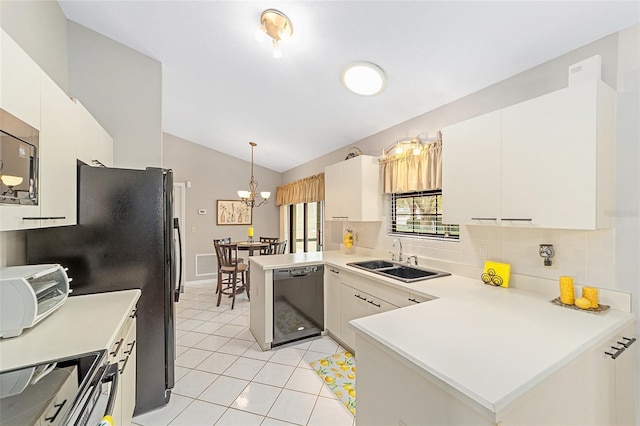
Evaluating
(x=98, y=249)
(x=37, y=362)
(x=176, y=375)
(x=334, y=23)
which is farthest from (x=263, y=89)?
(x=176, y=375)

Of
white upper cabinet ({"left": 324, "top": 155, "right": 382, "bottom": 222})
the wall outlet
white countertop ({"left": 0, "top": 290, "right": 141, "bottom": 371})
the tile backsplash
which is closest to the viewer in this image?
white countertop ({"left": 0, "top": 290, "right": 141, "bottom": 371})

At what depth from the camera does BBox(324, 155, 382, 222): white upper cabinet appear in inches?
124

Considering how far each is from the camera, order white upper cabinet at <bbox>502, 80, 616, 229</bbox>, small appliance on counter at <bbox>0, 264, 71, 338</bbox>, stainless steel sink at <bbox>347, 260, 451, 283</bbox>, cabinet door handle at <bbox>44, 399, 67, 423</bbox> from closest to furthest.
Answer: cabinet door handle at <bbox>44, 399, 67, 423</bbox>, small appliance on counter at <bbox>0, 264, 71, 338</bbox>, white upper cabinet at <bbox>502, 80, 616, 229</bbox>, stainless steel sink at <bbox>347, 260, 451, 283</bbox>

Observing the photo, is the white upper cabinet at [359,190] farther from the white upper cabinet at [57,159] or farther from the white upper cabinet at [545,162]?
the white upper cabinet at [57,159]

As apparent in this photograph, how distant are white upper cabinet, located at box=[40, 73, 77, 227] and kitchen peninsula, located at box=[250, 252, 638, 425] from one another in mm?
1718

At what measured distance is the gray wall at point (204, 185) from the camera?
5359 millimetres

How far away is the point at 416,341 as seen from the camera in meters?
1.18

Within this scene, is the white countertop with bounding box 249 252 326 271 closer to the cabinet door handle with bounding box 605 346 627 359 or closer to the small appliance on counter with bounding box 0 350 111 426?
the small appliance on counter with bounding box 0 350 111 426

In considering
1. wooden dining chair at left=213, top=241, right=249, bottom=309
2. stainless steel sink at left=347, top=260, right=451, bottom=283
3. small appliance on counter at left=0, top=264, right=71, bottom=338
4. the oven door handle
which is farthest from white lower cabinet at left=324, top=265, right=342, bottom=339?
small appliance on counter at left=0, top=264, right=71, bottom=338

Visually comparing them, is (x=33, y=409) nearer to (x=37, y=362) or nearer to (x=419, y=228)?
(x=37, y=362)

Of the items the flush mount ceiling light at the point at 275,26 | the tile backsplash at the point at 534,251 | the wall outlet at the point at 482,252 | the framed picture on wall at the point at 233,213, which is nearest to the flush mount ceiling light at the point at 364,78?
the flush mount ceiling light at the point at 275,26

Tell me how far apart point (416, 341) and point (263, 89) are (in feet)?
8.92

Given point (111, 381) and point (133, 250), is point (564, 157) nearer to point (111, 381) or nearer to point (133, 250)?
point (111, 381)

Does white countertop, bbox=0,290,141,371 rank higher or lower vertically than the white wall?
lower
